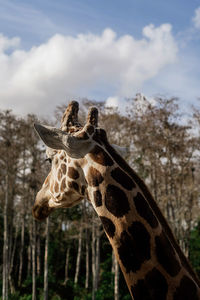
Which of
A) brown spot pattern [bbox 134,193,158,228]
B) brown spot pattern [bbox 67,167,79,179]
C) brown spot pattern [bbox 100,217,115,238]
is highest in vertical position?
brown spot pattern [bbox 67,167,79,179]

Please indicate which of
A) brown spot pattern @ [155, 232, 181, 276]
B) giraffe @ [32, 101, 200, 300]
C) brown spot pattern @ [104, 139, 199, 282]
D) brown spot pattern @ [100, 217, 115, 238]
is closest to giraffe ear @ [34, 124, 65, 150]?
giraffe @ [32, 101, 200, 300]

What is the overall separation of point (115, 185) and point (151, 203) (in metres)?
0.28

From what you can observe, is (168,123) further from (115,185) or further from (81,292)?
(115,185)

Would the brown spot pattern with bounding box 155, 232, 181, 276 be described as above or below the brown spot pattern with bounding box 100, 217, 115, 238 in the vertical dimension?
below

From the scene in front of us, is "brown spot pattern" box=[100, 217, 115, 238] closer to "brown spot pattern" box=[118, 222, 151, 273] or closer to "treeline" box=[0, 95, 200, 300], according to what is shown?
"brown spot pattern" box=[118, 222, 151, 273]

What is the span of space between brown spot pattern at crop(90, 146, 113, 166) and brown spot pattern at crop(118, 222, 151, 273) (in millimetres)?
433

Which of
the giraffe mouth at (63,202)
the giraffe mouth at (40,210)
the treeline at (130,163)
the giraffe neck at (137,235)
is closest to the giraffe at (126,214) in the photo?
the giraffe neck at (137,235)

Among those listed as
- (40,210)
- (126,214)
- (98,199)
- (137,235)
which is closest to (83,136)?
(98,199)

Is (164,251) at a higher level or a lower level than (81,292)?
higher

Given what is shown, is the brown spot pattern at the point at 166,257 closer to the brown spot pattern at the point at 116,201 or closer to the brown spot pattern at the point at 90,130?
the brown spot pattern at the point at 116,201

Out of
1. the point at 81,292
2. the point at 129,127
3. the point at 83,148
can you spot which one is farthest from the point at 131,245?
the point at 81,292

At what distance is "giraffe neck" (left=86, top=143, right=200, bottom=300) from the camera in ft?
6.82

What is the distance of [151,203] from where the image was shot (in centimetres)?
232

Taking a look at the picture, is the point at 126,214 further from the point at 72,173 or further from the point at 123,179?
the point at 72,173
